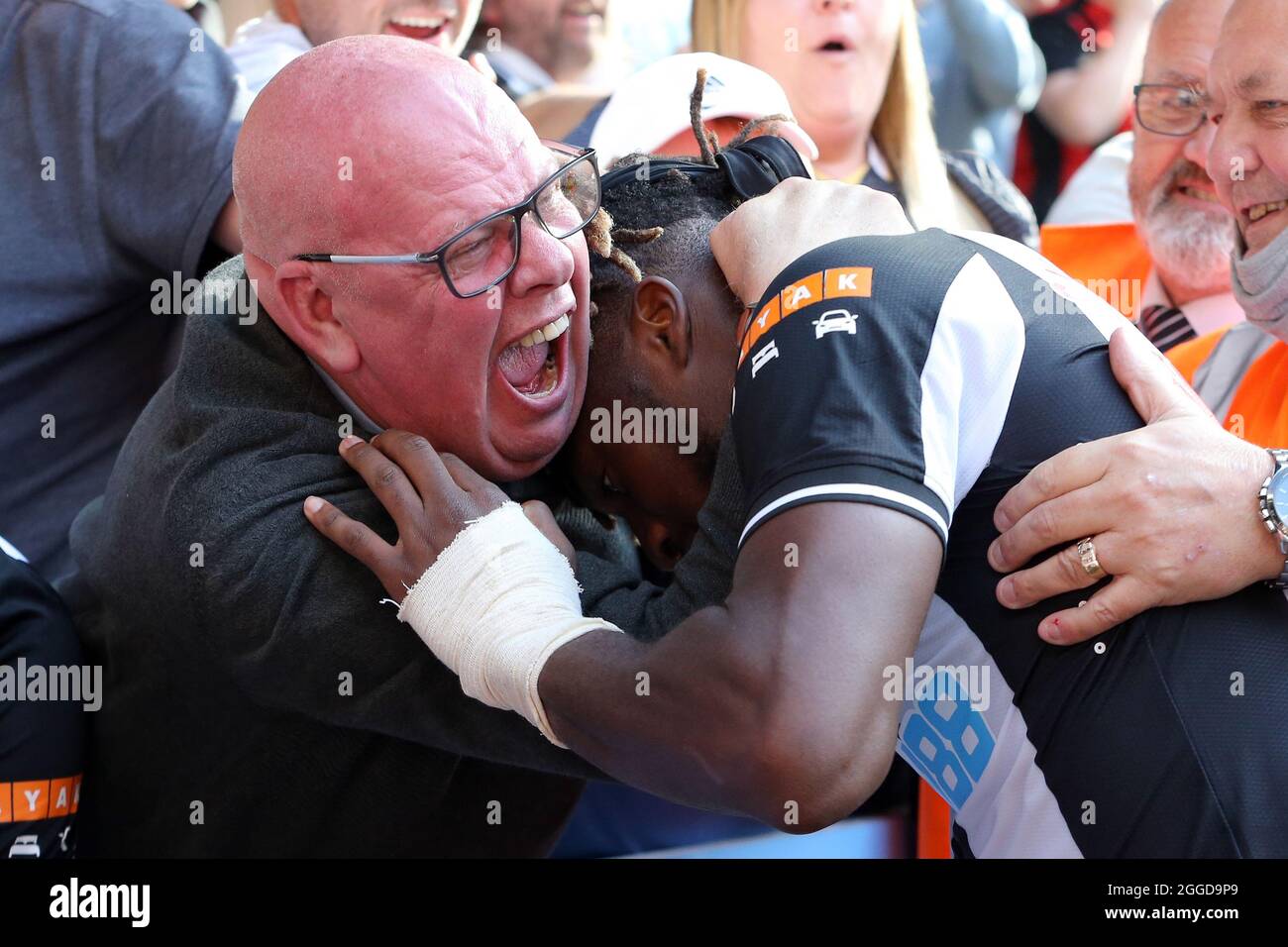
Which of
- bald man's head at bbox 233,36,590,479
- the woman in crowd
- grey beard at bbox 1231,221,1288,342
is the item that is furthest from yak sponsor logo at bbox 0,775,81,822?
the woman in crowd

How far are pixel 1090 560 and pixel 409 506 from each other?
81 cm

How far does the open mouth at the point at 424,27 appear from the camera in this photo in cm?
302

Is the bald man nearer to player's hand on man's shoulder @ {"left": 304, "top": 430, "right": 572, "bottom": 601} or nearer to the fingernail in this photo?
player's hand on man's shoulder @ {"left": 304, "top": 430, "right": 572, "bottom": 601}

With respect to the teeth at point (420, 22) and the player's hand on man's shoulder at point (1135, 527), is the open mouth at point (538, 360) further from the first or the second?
the teeth at point (420, 22)

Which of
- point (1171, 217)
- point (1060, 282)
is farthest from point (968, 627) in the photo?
point (1171, 217)

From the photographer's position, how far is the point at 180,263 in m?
2.43

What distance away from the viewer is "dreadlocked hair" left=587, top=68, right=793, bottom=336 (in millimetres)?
2018

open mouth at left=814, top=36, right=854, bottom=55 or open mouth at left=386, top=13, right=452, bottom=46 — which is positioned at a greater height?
open mouth at left=814, top=36, right=854, bottom=55

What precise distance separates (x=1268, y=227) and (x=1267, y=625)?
101 cm

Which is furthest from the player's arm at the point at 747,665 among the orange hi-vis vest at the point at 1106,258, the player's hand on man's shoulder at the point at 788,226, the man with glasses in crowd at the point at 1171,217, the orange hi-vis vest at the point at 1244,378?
the orange hi-vis vest at the point at 1106,258
